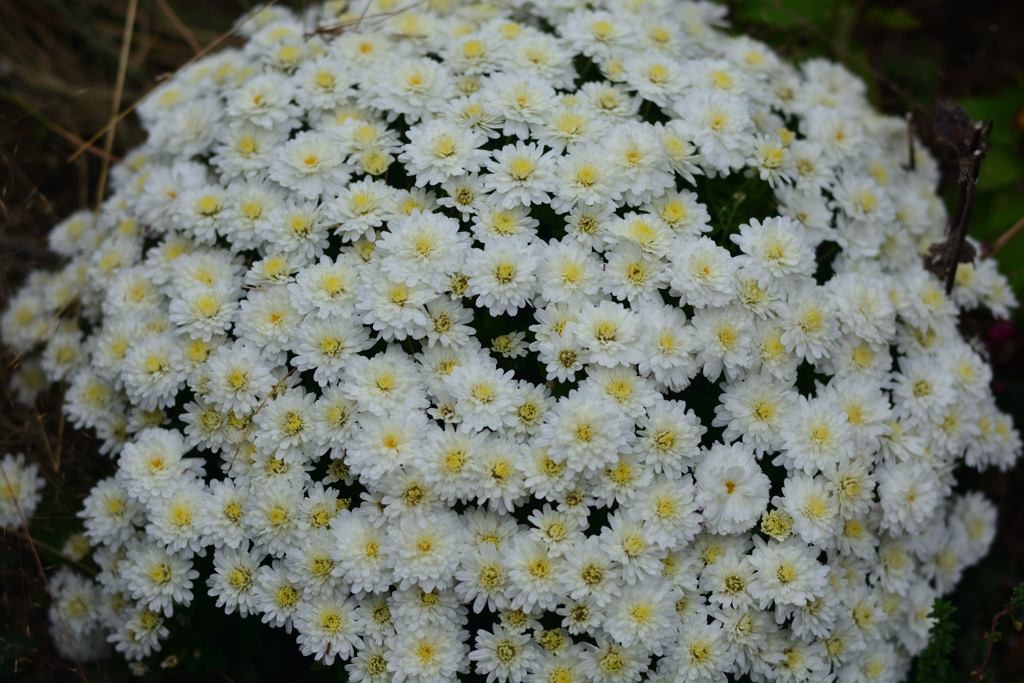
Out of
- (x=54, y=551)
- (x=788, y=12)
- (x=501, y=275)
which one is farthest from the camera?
(x=788, y=12)

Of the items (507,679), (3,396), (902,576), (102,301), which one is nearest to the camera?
(507,679)

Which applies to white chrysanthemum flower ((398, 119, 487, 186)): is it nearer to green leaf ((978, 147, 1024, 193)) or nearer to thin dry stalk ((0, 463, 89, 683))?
thin dry stalk ((0, 463, 89, 683))

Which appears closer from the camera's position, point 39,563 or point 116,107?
point 39,563

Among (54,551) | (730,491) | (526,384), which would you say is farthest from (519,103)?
(54,551)

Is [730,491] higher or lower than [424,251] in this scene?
lower

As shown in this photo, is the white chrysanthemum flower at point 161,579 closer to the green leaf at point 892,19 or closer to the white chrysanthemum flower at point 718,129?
the white chrysanthemum flower at point 718,129

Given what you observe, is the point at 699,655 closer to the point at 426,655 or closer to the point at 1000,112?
the point at 426,655

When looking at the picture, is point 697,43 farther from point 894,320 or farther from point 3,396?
point 3,396

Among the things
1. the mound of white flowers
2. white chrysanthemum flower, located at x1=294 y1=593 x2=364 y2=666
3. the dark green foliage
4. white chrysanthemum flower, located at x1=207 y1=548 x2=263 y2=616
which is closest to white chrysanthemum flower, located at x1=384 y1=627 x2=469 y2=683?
the mound of white flowers

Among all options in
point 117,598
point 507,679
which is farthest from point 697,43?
point 117,598
